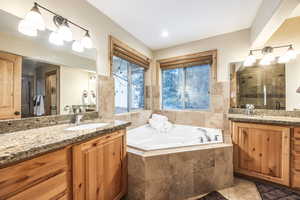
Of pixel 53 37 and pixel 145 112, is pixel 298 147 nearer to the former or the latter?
pixel 145 112

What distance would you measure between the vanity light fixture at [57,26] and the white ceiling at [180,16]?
1.87ft

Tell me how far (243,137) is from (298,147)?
53 cm

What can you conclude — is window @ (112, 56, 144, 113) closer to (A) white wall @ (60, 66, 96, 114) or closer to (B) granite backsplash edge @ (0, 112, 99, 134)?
(A) white wall @ (60, 66, 96, 114)

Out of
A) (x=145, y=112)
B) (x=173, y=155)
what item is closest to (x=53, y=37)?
(x=173, y=155)

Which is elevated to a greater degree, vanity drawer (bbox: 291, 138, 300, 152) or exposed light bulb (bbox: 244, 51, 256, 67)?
exposed light bulb (bbox: 244, 51, 256, 67)

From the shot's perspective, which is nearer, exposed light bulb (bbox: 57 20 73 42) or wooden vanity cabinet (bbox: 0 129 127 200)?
wooden vanity cabinet (bbox: 0 129 127 200)

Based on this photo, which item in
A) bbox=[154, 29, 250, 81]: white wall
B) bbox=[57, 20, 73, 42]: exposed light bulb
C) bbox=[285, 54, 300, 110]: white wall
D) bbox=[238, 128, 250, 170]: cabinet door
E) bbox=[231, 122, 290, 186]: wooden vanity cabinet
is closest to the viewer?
bbox=[57, 20, 73, 42]: exposed light bulb

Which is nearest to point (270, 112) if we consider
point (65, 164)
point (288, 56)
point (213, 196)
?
point (288, 56)

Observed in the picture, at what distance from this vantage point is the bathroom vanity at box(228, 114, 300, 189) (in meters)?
1.58

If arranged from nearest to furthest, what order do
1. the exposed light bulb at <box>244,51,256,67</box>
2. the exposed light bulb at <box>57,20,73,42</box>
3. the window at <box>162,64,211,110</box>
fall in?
the exposed light bulb at <box>57,20,73,42</box>
the exposed light bulb at <box>244,51,256,67</box>
the window at <box>162,64,211,110</box>

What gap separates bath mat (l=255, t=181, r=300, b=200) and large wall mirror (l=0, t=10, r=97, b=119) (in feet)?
7.74

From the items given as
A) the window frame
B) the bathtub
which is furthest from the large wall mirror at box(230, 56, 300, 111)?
the bathtub

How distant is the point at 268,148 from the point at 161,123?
5.49 ft

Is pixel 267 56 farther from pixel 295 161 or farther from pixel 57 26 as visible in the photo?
pixel 57 26
